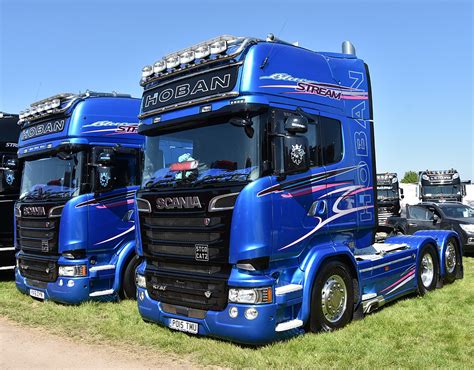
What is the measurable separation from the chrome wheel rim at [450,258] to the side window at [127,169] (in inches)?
245

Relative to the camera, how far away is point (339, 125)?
675 cm

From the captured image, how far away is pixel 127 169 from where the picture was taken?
8.75 metres

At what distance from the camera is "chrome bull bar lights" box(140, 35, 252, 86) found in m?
5.89

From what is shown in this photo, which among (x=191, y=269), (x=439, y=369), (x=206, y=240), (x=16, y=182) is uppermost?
(x=16, y=182)

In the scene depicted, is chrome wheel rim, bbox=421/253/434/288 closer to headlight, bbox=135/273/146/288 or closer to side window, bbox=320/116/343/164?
side window, bbox=320/116/343/164

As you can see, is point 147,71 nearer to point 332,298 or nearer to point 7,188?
point 332,298

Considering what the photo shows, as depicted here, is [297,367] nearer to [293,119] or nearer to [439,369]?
[439,369]

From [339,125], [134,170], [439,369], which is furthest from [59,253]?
[439,369]

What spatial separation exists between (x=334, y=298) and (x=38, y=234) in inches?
209

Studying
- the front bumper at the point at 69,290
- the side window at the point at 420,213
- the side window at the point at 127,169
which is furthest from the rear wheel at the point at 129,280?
the side window at the point at 420,213

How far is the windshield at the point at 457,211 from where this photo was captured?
14.9 meters

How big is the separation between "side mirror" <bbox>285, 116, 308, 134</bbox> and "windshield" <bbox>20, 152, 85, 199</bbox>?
4177mm

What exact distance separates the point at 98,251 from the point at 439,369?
565cm

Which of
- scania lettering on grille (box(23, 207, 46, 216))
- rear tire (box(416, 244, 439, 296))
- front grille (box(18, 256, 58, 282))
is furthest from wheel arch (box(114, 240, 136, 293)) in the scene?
rear tire (box(416, 244, 439, 296))
